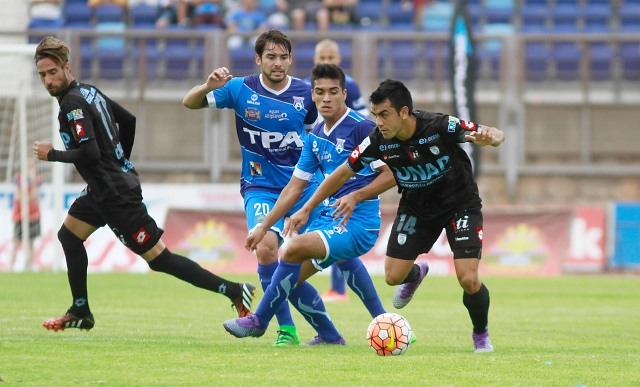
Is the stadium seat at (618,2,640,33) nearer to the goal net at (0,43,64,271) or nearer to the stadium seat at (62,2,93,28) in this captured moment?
the stadium seat at (62,2,93,28)

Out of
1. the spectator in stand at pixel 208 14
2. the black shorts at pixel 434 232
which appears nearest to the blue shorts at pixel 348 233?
the black shorts at pixel 434 232

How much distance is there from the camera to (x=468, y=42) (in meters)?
21.2

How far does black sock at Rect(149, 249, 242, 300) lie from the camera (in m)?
9.48

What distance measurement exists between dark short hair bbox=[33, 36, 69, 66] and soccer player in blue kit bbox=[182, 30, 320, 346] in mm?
999

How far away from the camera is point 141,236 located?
9.36 metres

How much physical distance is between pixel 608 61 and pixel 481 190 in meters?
3.41

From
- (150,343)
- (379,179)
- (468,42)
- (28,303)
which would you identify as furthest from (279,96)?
(468,42)

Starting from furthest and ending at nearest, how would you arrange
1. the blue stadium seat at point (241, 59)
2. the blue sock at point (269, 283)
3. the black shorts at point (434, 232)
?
the blue stadium seat at point (241, 59)
the blue sock at point (269, 283)
the black shorts at point (434, 232)

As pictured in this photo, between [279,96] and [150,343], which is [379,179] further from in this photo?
[150,343]

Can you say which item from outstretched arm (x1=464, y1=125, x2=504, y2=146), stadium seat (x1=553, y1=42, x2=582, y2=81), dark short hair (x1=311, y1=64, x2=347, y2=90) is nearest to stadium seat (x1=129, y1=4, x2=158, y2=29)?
stadium seat (x1=553, y1=42, x2=582, y2=81)

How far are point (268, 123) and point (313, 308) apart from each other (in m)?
1.53

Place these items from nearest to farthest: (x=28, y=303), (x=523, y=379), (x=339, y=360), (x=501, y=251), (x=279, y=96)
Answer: (x=523, y=379) → (x=339, y=360) → (x=279, y=96) → (x=28, y=303) → (x=501, y=251)

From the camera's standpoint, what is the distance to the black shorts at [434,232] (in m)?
8.59

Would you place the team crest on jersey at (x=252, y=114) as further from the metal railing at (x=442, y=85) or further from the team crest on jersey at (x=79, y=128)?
the metal railing at (x=442, y=85)
